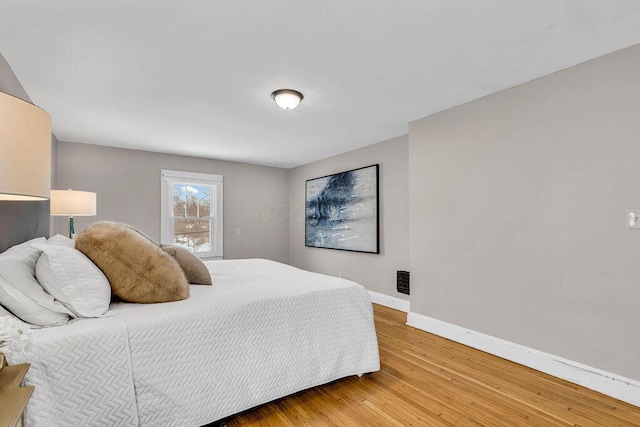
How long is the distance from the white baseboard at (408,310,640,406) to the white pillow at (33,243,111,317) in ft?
9.47

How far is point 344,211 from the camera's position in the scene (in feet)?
16.0

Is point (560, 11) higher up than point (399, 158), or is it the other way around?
point (560, 11)

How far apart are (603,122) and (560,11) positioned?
92 centimetres

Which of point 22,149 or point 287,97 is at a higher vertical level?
point 287,97

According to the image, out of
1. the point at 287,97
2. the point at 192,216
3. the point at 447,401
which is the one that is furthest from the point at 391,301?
the point at 192,216

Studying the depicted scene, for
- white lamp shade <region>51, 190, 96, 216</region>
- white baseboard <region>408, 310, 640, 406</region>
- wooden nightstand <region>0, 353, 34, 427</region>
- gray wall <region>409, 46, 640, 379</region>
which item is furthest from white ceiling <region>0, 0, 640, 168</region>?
white baseboard <region>408, 310, 640, 406</region>

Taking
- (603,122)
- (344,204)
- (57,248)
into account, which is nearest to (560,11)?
(603,122)

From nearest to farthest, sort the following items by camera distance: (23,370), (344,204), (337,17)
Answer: (23,370) < (337,17) < (344,204)

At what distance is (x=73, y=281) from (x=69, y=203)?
2.06m

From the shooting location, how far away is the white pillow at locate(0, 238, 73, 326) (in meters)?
1.35

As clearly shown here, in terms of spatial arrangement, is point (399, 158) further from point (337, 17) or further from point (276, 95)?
point (337, 17)

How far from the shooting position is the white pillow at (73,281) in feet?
4.84

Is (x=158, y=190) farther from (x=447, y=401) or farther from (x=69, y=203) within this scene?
(x=447, y=401)

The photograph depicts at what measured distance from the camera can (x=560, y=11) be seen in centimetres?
176
